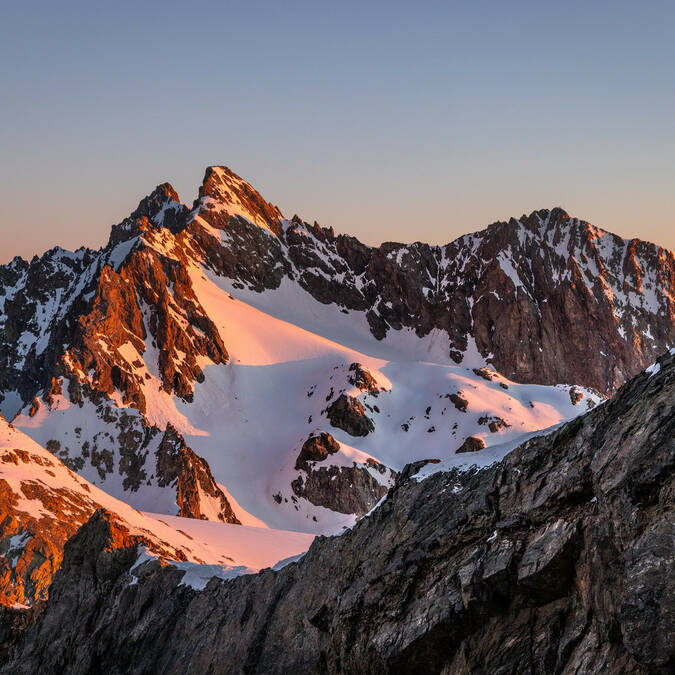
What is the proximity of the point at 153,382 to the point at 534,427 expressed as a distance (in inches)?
3040

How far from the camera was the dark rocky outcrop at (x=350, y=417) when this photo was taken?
150500 mm

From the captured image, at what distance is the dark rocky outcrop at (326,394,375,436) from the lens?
150 meters

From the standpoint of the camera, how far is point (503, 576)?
2062 cm

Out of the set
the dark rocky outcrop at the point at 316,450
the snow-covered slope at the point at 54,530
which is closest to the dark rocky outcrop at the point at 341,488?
the dark rocky outcrop at the point at 316,450

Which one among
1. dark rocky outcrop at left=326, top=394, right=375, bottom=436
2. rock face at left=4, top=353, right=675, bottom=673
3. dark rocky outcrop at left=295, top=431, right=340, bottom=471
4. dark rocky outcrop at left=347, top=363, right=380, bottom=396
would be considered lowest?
rock face at left=4, top=353, right=675, bottom=673

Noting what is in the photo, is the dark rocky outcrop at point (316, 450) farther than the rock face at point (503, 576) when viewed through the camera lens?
Yes

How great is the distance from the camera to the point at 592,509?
62.7 feet

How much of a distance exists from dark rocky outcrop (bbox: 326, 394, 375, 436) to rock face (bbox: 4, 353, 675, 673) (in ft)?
378

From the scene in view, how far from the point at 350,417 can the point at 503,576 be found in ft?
430

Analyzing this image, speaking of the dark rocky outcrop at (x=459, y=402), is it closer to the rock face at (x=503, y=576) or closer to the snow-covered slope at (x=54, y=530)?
the snow-covered slope at (x=54, y=530)

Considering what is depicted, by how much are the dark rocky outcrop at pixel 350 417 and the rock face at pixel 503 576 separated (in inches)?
4540

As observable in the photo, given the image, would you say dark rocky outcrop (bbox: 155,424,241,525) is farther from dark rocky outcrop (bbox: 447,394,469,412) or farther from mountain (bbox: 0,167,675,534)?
dark rocky outcrop (bbox: 447,394,469,412)

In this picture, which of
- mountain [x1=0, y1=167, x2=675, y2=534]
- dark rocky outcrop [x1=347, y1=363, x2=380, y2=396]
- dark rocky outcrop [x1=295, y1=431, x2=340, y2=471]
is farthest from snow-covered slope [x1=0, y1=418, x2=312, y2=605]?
dark rocky outcrop [x1=347, y1=363, x2=380, y2=396]

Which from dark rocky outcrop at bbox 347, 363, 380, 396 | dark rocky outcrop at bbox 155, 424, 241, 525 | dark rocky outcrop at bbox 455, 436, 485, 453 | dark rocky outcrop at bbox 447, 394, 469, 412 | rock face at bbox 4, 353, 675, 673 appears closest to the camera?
rock face at bbox 4, 353, 675, 673
